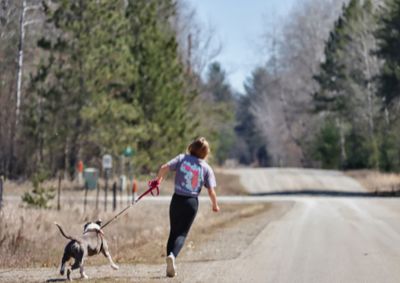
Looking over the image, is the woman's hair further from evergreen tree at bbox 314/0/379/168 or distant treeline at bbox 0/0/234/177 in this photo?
evergreen tree at bbox 314/0/379/168

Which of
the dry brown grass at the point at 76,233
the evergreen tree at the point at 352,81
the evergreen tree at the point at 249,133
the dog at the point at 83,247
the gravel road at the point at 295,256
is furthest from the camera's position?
the evergreen tree at the point at 249,133

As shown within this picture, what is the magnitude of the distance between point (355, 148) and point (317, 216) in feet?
139

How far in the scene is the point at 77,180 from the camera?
43.1 meters

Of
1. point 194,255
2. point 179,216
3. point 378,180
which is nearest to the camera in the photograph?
point 179,216

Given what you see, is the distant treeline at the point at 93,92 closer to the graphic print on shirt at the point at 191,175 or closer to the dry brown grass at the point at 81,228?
the dry brown grass at the point at 81,228

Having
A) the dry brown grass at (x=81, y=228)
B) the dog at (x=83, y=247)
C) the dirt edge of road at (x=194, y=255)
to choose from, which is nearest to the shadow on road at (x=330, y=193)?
the dry brown grass at (x=81, y=228)

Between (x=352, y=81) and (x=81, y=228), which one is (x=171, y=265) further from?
(x=352, y=81)

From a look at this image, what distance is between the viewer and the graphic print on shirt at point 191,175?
36.6ft

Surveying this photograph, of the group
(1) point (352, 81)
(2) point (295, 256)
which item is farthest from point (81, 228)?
(1) point (352, 81)

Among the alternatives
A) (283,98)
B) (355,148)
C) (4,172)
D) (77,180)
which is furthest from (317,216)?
(283,98)

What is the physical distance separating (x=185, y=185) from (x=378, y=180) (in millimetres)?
44890

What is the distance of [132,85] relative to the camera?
46125mm

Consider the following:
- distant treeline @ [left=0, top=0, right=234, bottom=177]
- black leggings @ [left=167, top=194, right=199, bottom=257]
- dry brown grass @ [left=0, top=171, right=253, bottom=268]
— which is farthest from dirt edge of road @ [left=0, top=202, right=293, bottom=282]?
distant treeline @ [left=0, top=0, right=234, bottom=177]

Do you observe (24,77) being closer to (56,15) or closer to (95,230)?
(56,15)
